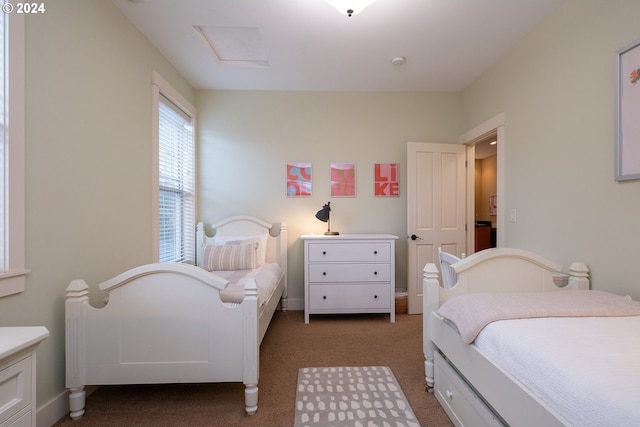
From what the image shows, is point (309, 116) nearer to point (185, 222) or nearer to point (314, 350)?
point (185, 222)

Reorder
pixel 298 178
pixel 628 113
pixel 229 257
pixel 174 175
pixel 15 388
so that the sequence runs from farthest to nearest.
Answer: pixel 298 178
pixel 174 175
pixel 229 257
pixel 628 113
pixel 15 388

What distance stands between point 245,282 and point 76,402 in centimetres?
107

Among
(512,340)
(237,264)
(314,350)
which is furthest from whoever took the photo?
(237,264)

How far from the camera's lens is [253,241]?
119 inches

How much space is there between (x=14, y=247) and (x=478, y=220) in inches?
278

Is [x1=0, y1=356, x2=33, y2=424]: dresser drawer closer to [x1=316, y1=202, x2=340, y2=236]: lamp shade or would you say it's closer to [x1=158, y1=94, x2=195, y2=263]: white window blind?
[x1=158, y1=94, x2=195, y2=263]: white window blind

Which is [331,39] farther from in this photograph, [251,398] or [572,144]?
[251,398]

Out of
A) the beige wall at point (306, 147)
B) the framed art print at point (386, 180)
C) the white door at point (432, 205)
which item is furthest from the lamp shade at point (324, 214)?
the white door at point (432, 205)

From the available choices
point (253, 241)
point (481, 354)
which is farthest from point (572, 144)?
point (253, 241)

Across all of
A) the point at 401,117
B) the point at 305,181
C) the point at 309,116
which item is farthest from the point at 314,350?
the point at 401,117

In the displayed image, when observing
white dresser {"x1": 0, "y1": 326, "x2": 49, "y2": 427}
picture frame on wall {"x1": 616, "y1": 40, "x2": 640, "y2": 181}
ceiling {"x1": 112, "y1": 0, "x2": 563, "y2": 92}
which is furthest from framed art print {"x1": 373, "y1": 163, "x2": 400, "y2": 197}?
white dresser {"x1": 0, "y1": 326, "x2": 49, "y2": 427}

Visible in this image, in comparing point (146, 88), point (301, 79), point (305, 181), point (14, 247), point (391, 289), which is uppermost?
point (301, 79)

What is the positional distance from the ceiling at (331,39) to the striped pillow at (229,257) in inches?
71.6

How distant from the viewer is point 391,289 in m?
2.94
